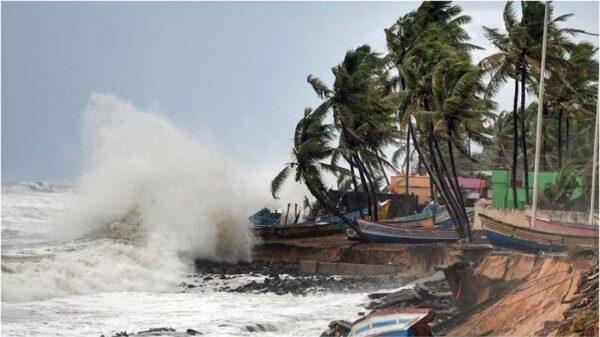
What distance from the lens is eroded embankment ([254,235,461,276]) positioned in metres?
27.5

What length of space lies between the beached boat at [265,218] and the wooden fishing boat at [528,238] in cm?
1629

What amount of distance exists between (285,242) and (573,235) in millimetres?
14379

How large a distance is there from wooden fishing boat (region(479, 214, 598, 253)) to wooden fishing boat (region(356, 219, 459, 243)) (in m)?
7.49

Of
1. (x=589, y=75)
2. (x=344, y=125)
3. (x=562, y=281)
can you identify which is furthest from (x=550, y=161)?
(x=562, y=281)

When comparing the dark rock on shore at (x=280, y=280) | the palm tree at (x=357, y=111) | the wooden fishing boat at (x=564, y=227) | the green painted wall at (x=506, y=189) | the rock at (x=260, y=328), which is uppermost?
the palm tree at (x=357, y=111)

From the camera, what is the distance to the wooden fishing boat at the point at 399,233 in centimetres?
3067

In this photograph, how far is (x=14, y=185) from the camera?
2810 inches

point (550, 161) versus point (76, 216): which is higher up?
point (550, 161)

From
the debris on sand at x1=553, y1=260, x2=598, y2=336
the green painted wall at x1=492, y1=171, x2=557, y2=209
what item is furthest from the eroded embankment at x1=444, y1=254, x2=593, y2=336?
the green painted wall at x1=492, y1=171, x2=557, y2=209

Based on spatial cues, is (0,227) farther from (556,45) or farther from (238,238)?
(556,45)

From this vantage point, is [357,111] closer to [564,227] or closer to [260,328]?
[564,227]

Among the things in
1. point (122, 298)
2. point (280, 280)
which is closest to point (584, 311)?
point (122, 298)

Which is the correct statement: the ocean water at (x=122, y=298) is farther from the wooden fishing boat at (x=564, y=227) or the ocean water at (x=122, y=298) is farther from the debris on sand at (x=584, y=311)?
the wooden fishing boat at (x=564, y=227)

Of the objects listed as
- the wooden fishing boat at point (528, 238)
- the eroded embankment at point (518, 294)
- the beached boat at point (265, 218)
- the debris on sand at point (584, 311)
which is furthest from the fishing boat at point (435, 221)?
the debris on sand at point (584, 311)
